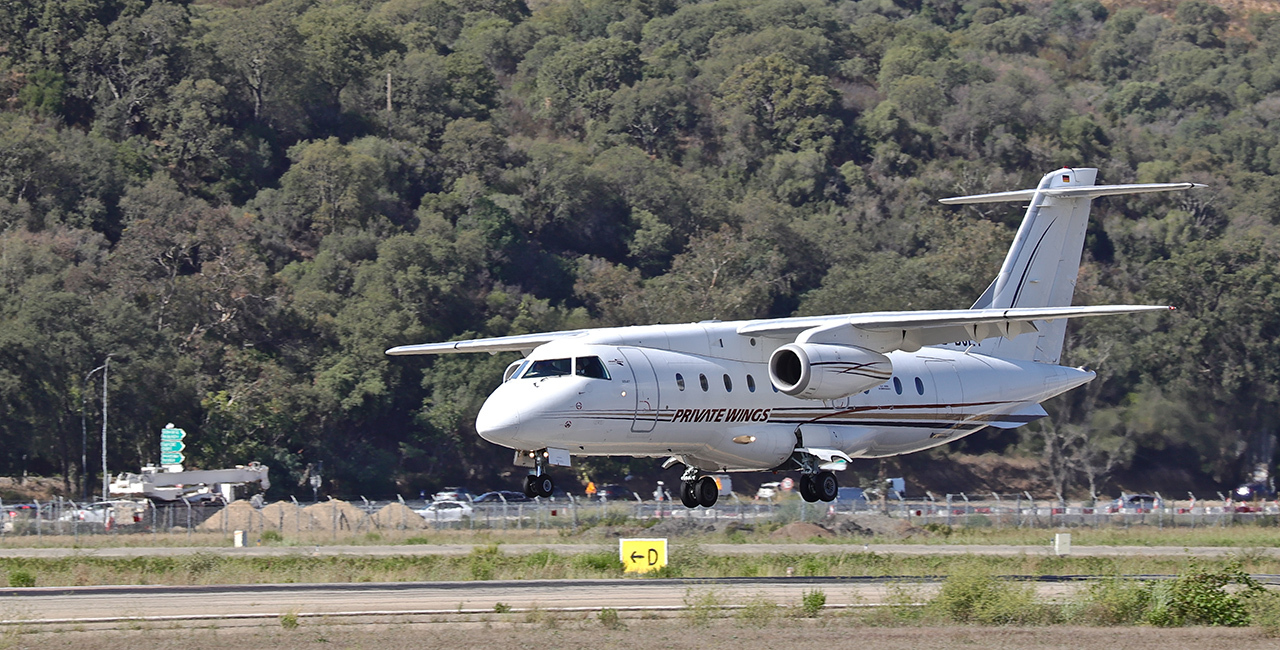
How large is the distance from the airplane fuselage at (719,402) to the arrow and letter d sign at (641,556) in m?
5.36

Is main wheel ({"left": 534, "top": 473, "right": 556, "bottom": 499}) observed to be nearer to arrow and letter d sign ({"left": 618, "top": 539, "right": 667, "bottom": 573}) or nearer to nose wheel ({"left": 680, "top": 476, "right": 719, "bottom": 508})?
nose wheel ({"left": 680, "top": 476, "right": 719, "bottom": 508})

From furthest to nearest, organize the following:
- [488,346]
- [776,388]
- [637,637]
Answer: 1. [488,346]
2. [776,388]
3. [637,637]

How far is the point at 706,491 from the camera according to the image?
29438mm

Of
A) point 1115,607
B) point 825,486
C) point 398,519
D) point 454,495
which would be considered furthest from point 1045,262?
point 454,495

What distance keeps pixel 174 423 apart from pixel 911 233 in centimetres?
4898

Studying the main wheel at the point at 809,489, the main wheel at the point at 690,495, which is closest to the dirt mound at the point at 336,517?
the main wheel at the point at 690,495

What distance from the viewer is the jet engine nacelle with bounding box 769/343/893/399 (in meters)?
27.2

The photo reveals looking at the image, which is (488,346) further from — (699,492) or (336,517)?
(336,517)

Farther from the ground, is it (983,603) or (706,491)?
(706,491)

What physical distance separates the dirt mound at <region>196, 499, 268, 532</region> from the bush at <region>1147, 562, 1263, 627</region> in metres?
31.8

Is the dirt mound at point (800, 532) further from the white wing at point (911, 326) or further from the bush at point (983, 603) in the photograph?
the bush at point (983, 603)

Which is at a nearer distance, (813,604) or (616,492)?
(813,604)

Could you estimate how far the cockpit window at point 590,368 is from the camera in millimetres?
25641

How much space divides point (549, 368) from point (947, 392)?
30.8 ft
